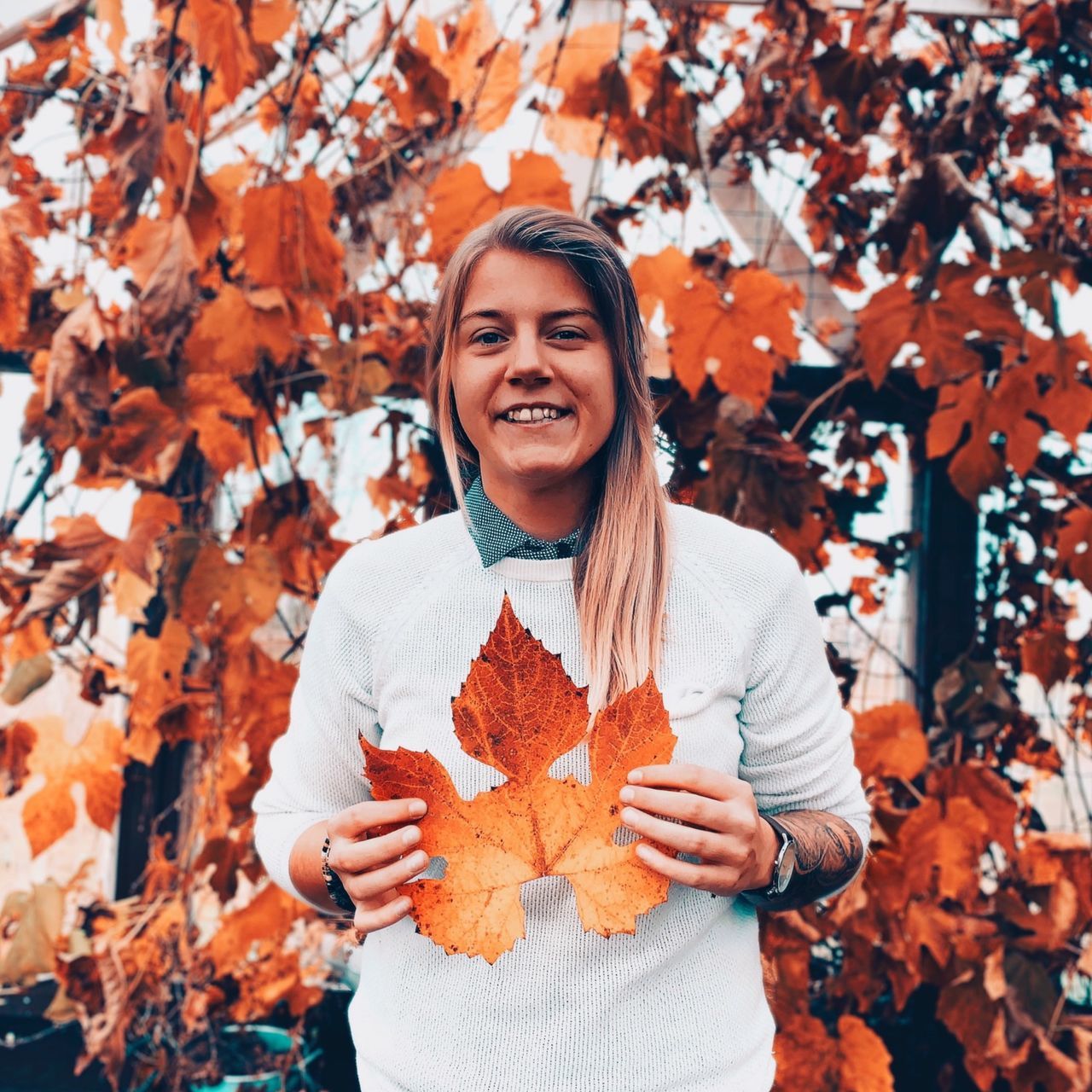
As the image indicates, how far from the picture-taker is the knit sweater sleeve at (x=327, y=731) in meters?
0.84

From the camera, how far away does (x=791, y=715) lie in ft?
2.68

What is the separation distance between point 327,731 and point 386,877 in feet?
0.72

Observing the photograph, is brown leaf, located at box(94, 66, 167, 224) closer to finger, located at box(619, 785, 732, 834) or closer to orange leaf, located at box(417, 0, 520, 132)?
orange leaf, located at box(417, 0, 520, 132)

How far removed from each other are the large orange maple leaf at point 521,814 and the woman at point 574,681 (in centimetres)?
5

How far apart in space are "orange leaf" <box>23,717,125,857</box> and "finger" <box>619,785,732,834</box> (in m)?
1.01

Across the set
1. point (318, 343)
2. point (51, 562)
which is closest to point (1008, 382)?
point (318, 343)

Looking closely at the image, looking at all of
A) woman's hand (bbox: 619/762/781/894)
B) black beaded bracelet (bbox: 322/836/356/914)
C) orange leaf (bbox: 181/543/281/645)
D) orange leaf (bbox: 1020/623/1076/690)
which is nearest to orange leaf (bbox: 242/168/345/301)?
orange leaf (bbox: 181/543/281/645)

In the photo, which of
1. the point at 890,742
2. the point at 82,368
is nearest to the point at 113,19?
the point at 82,368

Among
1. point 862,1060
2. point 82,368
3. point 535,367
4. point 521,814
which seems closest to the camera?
point 521,814

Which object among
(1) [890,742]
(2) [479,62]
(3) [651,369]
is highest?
(2) [479,62]

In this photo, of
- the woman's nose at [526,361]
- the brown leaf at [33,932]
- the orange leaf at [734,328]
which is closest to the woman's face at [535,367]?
the woman's nose at [526,361]

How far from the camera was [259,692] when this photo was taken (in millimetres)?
1308

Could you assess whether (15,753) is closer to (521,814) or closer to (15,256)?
(15,256)

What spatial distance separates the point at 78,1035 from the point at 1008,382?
73.6 inches
